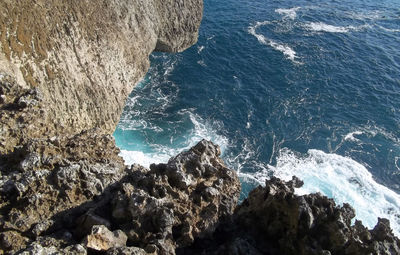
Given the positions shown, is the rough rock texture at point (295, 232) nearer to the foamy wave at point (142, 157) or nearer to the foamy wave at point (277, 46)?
the foamy wave at point (142, 157)

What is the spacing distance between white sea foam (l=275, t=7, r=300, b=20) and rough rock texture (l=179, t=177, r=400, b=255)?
84609mm

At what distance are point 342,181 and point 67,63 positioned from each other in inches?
1828

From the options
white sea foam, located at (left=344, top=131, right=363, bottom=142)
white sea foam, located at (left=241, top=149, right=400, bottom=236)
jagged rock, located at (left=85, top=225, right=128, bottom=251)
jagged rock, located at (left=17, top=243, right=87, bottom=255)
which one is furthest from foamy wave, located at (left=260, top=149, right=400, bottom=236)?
jagged rock, located at (left=17, top=243, right=87, bottom=255)

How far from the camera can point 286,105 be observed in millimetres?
70562

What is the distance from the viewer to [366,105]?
2842 inches

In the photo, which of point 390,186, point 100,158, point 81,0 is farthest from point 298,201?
point 81,0

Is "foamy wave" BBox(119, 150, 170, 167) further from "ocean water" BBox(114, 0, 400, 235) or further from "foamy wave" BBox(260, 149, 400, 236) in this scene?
"foamy wave" BBox(260, 149, 400, 236)

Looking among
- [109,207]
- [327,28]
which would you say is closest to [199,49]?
[327,28]

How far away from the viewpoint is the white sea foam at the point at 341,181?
2131 inches

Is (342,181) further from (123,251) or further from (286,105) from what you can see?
(123,251)

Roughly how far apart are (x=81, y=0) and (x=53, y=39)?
954 centimetres

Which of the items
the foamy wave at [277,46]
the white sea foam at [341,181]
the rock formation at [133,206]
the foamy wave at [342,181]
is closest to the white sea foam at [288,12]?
the foamy wave at [277,46]

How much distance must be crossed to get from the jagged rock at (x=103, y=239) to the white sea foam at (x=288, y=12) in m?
93.6

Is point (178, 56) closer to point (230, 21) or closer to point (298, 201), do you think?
point (230, 21)
